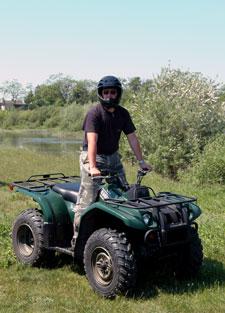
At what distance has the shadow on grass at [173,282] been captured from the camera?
504 cm

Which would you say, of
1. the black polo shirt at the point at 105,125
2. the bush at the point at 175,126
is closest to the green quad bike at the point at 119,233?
the black polo shirt at the point at 105,125

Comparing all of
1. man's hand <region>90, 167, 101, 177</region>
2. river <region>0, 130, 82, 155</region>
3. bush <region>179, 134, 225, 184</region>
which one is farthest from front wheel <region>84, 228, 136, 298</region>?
river <region>0, 130, 82, 155</region>

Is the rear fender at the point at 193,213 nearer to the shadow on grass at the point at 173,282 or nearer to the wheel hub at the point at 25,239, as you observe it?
the shadow on grass at the point at 173,282

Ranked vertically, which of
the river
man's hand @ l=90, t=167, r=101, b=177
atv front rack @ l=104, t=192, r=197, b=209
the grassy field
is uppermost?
man's hand @ l=90, t=167, r=101, b=177

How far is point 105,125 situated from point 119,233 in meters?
1.16

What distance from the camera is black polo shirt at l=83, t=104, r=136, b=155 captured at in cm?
517

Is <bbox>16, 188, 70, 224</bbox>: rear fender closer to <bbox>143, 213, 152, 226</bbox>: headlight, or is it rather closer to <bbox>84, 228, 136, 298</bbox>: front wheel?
<bbox>84, 228, 136, 298</bbox>: front wheel

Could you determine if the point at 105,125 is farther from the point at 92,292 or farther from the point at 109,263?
the point at 92,292

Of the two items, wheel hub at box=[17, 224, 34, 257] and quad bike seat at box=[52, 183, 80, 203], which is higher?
quad bike seat at box=[52, 183, 80, 203]

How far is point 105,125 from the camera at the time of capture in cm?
525

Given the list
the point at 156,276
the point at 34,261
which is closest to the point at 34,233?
the point at 34,261

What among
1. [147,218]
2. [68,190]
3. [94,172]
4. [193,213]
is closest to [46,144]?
[68,190]

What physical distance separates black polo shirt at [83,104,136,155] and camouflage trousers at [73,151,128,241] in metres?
0.09

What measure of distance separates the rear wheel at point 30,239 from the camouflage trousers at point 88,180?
1.99 ft
